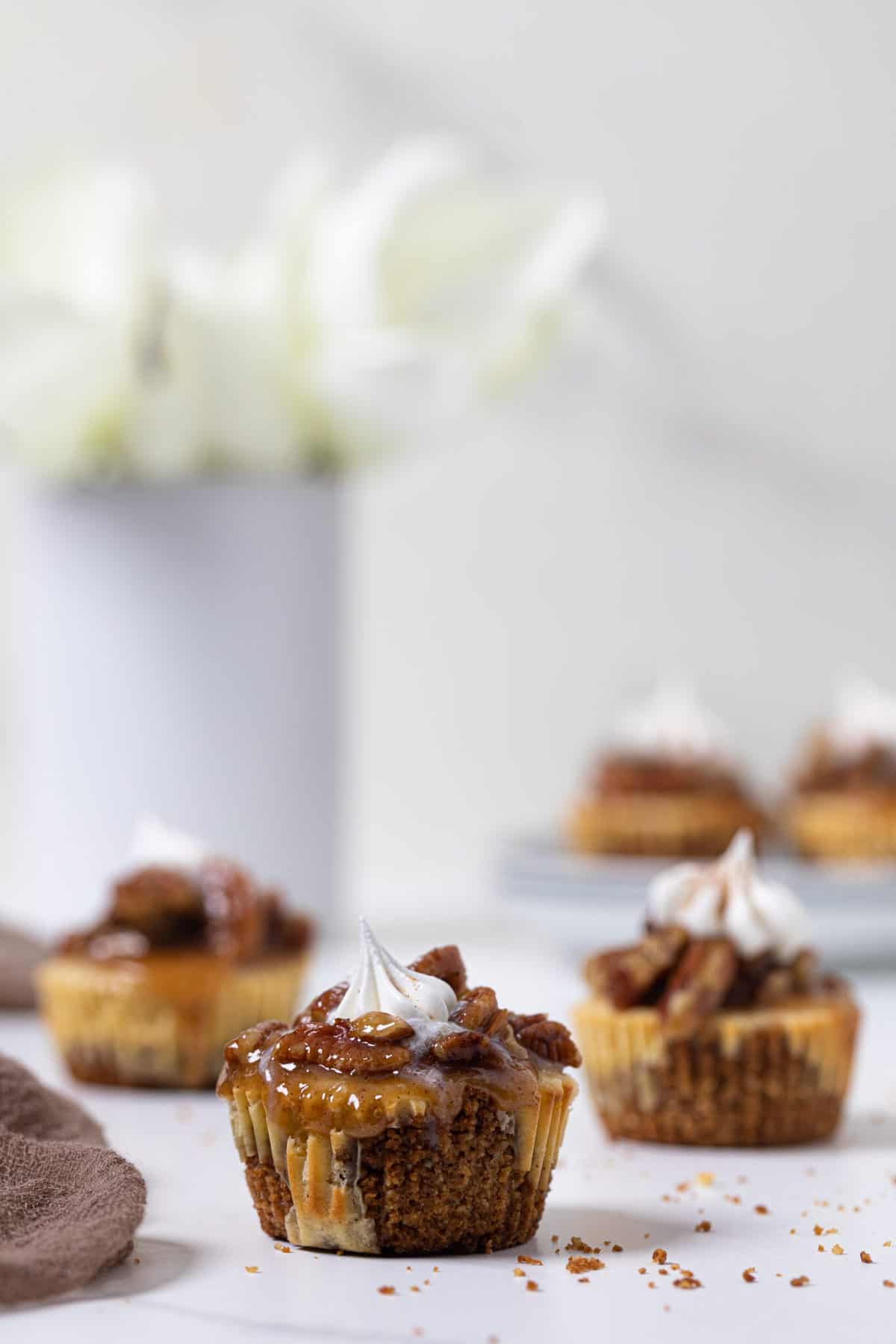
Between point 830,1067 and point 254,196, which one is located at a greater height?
point 254,196

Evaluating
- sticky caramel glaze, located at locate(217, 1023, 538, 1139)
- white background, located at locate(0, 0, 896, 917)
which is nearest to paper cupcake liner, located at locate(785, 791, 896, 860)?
white background, located at locate(0, 0, 896, 917)

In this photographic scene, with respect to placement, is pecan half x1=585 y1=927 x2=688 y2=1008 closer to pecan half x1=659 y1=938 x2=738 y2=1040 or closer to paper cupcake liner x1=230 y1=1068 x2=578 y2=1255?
pecan half x1=659 y1=938 x2=738 y2=1040

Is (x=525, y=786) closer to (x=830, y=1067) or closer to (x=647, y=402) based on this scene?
(x=647, y=402)

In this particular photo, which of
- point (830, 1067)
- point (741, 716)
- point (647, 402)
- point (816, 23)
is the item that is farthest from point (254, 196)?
point (830, 1067)

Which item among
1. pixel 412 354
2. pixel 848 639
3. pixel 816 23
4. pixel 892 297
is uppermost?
pixel 816 23

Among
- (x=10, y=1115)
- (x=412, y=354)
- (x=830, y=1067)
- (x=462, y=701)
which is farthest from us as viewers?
(x=462, y=701)

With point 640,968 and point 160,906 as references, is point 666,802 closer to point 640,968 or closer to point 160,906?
point 160,906
